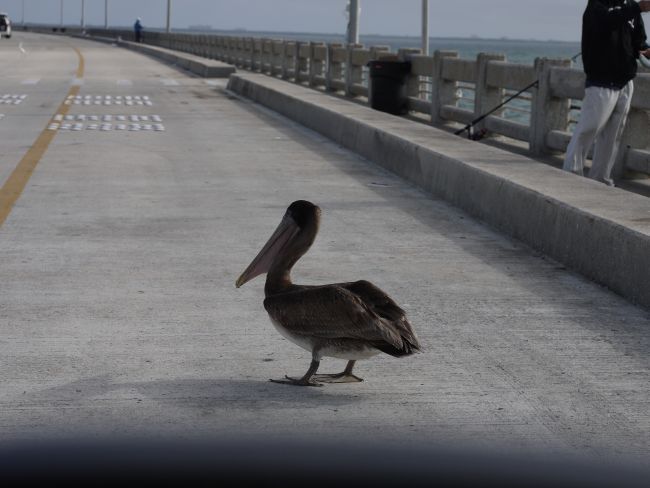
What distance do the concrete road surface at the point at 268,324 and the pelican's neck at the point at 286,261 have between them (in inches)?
18.7

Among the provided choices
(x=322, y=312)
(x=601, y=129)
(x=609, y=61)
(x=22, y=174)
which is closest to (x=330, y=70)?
(x=22, y=174)

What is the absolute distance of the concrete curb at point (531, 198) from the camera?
27.8 ft

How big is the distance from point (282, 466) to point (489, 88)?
13.7 m

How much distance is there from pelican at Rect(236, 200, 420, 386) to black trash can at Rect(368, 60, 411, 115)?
56.3ft

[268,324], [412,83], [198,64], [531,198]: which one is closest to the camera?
[268,324]

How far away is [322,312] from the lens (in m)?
5.73

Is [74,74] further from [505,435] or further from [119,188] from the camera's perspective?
[505,435]

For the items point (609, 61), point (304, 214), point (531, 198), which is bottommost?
point (531, 198)

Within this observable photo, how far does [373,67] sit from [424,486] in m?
18.8

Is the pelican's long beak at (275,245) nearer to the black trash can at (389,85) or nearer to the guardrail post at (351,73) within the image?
the black trash can at (389,85)

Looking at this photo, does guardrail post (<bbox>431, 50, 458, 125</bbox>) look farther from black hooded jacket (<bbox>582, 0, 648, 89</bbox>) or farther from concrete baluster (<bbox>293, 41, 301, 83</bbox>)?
concrete baluster (<bbox>293, 41, 301, 83</bbox>)

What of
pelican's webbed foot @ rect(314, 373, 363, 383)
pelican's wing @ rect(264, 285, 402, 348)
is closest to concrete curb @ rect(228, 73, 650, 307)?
pelican's webbed foot @ rect(314, 373, 363, 383)

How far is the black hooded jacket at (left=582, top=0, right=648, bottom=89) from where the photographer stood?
11977 millimetres

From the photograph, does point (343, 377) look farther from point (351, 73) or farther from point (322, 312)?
point (351, 73)
